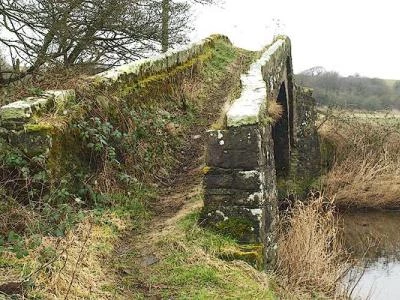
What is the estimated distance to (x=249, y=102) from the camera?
21.4 ft

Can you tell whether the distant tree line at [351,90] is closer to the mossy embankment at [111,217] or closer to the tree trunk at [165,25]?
the tree trunk at [165,25]

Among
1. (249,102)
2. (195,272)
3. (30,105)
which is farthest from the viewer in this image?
(249,102)

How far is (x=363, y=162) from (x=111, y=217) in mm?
13427

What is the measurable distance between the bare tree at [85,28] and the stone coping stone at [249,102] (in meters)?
2.96

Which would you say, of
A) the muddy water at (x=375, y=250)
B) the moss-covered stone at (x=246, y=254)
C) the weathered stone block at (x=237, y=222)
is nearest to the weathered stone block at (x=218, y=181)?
the weathered stone block at (x=237, y=222)

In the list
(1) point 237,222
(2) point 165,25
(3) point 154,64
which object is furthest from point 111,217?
(2) point 165,25

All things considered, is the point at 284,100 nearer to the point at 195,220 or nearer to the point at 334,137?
the point at 334,137

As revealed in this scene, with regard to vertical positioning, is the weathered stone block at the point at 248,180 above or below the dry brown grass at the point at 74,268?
above

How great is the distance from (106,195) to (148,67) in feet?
12.8

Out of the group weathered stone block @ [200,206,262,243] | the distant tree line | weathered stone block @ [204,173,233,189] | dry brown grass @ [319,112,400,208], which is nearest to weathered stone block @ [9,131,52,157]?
weathered stone block @ [204,173,233,189]

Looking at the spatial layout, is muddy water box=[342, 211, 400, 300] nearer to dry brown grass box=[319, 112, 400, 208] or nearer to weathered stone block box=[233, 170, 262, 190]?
dry brown grass box=[319, 112, 400, 208]

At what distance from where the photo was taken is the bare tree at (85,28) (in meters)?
8.48

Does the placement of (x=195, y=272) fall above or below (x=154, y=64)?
below

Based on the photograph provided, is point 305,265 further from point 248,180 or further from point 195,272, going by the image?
point 195,272
